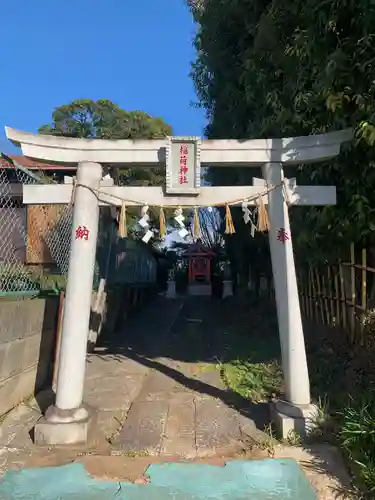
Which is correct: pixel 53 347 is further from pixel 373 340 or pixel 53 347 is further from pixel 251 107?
pixel 251 107

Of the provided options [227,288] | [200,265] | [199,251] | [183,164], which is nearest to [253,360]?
[183,164]

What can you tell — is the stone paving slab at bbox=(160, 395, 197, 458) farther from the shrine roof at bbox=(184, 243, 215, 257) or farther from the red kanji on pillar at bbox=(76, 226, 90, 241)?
the shrine roof at bbox=(184, 243, 215, 257)

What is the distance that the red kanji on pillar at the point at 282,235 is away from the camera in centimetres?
518

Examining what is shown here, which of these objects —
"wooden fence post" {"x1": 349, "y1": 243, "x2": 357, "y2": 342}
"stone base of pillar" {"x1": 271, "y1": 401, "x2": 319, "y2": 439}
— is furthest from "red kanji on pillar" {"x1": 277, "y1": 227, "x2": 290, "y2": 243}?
"wooden fence post" {"x1": 349, "y1": 243, "x2": 357, "y2": 342}

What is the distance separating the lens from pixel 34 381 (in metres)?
5.96

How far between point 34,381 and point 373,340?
14.3 feet

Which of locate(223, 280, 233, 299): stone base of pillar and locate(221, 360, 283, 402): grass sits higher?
locate(223, 280, 233, 299): stone base of pillar

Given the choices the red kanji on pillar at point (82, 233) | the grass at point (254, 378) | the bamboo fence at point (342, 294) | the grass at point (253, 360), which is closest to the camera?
the red kanji on pillar at point (82, 233)

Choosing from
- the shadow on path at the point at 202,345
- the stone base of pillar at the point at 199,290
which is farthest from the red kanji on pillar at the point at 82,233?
the stone base of pillar at the point at 199,290

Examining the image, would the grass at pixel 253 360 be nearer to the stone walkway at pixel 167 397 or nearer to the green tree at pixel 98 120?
the stone walkway at pixel 167 397

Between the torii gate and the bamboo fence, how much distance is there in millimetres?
1625

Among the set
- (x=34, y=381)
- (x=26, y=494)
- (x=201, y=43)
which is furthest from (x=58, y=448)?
(x=201, y=43)

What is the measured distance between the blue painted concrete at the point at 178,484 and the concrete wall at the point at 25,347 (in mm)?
1280

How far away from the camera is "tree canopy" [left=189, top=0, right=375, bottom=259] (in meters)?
4.99
